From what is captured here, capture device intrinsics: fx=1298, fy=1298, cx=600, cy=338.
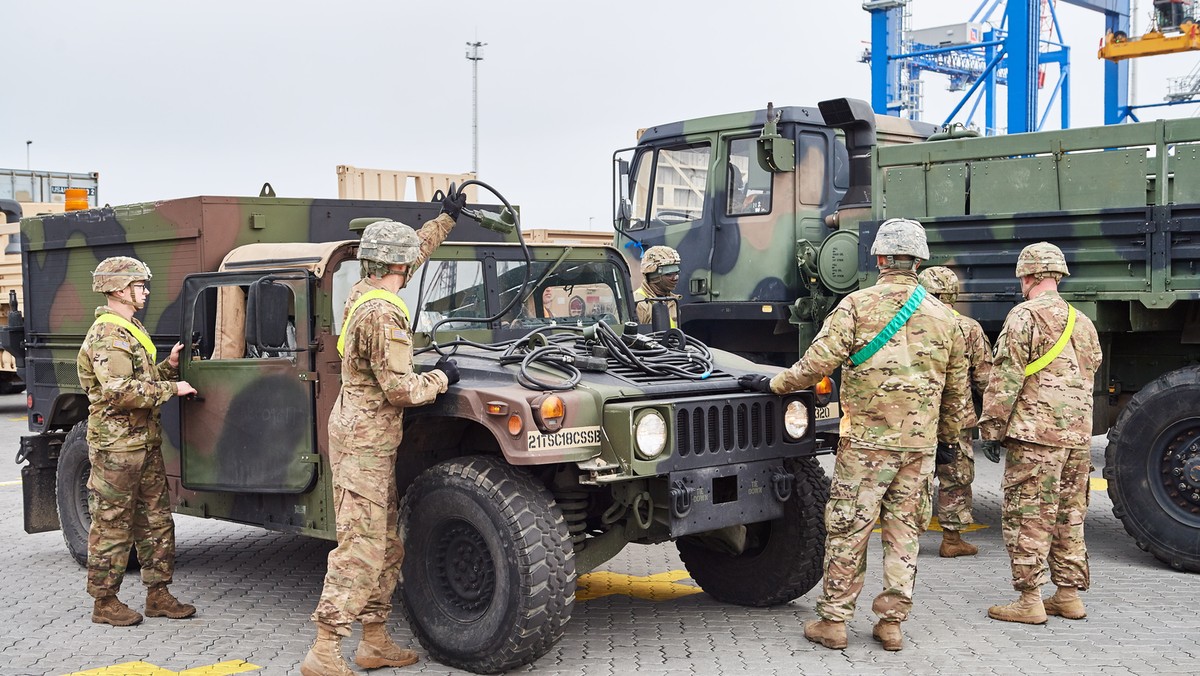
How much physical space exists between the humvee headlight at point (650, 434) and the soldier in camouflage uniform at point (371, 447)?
819 mm

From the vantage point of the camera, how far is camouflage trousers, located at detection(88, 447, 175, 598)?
6.40m

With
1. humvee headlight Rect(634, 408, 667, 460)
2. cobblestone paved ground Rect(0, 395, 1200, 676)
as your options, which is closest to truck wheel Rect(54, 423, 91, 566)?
cobblestone paved ground Rect(0, 395, 1200, 676)

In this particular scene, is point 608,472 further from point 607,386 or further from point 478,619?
point 478,619

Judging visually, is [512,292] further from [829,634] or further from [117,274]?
[829,634]

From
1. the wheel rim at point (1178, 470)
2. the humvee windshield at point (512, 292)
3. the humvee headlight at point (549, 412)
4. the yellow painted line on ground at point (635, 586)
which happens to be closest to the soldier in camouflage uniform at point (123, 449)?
the humvee windshield at point (512, 292)

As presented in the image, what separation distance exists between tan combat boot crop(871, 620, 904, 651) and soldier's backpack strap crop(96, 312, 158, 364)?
3.82 m

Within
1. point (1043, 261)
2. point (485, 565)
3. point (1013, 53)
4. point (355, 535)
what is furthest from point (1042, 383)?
point (1013, 53)

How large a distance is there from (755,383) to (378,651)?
203 centimetres

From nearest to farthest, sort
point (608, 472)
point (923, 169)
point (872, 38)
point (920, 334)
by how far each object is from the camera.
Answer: point (608, 472), point (920, 334), point (923, 169), point (872, 38)

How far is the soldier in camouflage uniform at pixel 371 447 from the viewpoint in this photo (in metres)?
5.35

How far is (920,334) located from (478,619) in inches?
90.6

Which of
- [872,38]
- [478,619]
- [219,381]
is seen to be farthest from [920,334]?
[872,38]

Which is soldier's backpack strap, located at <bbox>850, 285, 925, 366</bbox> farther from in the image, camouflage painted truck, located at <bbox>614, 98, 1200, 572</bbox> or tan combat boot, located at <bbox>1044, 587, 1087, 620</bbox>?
tan combat boot, located at <bbox>1044, 587, 1087, 620</bbox>

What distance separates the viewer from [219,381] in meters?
6.52
